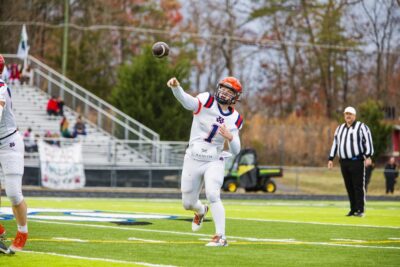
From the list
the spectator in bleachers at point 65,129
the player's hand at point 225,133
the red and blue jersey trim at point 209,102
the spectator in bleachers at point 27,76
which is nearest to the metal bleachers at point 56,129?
the spectator in bleachers at point 27,76

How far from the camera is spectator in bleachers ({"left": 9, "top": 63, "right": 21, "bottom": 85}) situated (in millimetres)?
40562

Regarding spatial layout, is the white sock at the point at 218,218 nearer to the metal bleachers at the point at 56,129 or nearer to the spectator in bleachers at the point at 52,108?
the metal bleachers at the point at 56,129

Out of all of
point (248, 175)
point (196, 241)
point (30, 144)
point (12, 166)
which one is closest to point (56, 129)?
point (30, 144)

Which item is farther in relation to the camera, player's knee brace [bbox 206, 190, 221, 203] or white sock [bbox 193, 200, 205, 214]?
white sock [bbox 193, 200, 205, 214]

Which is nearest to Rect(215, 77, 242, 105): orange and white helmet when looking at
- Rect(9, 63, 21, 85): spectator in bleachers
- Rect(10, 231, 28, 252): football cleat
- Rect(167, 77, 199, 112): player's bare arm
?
Rect(167, 77, 199, 112): player's bare arm

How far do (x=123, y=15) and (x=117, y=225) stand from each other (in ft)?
160

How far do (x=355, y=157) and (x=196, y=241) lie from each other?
6.50 m

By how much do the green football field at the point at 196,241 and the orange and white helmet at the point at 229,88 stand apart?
166cm

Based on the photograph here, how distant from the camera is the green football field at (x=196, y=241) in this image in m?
9.67

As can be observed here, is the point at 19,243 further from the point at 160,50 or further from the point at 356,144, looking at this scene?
the point at 356,144

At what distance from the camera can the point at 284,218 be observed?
17031 mm

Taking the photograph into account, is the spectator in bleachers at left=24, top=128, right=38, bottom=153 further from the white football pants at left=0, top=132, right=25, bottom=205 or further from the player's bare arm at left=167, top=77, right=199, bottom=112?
the white football pants at left=0, top=132, right=25, bottom=205

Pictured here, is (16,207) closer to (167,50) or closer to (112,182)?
(167,50)

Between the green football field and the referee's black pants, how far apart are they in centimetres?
36
